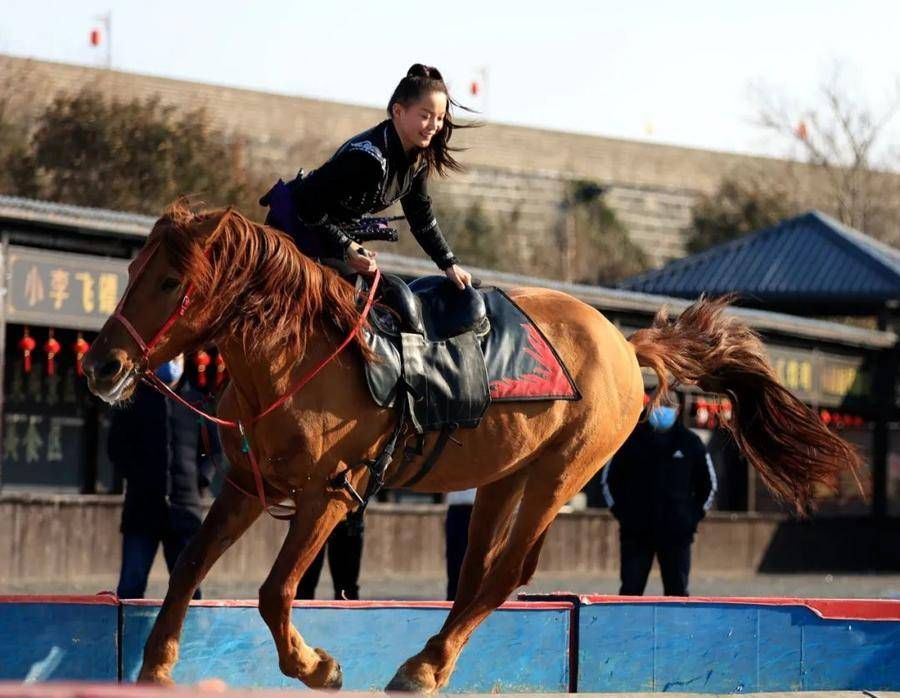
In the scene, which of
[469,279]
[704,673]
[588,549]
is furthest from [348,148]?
[588,549]

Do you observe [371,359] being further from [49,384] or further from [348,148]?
[49,384]

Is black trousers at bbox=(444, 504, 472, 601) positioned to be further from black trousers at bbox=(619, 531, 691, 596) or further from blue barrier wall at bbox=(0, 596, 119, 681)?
blue barrier wall at bbox=(0, 596, 119, 681)

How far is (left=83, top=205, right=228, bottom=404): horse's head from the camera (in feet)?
23.7

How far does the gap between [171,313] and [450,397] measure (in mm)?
1295

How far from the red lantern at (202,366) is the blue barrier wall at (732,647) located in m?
8.78

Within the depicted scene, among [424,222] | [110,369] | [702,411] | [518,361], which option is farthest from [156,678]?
[702,411]

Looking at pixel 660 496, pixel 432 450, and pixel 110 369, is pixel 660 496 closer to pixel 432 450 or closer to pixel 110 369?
pixel 432 450

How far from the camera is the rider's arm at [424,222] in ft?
27.2

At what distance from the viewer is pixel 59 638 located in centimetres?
771

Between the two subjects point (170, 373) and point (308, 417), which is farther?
point (170, 373)

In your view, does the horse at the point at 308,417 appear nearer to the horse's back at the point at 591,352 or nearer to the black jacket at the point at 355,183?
the horse's back at the point at 591,352

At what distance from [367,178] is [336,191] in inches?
5.5

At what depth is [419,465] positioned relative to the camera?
8.06 m

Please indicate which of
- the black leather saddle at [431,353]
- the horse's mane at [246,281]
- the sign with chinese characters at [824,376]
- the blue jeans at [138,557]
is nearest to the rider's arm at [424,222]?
the black leather saddle at [431,353]
